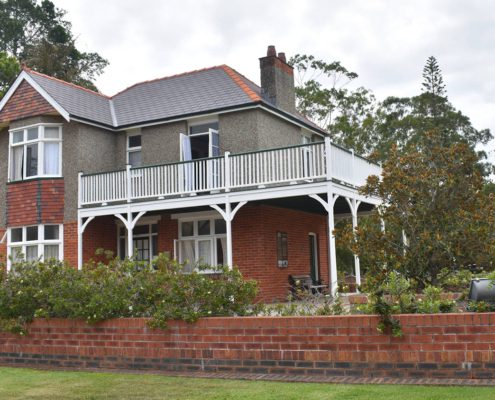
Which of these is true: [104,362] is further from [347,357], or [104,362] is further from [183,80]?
[183,80]

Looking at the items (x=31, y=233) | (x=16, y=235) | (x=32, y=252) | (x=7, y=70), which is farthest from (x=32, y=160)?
(x=7, y=70)

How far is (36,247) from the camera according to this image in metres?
20.0

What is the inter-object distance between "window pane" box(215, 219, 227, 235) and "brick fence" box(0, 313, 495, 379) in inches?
418

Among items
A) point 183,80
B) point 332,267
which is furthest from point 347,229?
point 183,80

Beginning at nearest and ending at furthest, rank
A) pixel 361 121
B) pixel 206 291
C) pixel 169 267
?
pixel 206 291 < pixel 169 267 < pixel 361 121

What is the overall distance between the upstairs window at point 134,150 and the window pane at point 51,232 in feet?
11.1

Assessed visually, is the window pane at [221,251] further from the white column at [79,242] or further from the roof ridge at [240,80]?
the roof ridge at [240,80]

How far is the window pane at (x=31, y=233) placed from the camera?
2009 cm

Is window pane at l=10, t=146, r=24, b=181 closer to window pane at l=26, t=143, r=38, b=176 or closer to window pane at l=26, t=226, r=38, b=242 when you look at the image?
window pane at l=26, t=143, r=38, b=176

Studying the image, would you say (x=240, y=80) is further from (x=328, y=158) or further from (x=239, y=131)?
(x=328, y=158)

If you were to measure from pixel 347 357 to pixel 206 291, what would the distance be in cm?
225

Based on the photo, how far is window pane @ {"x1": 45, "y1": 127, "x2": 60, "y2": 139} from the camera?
802 inches

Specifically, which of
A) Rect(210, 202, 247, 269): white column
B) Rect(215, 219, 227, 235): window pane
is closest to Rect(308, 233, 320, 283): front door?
Rect(215, 219, 227, 235): window pane

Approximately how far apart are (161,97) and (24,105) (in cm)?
470
